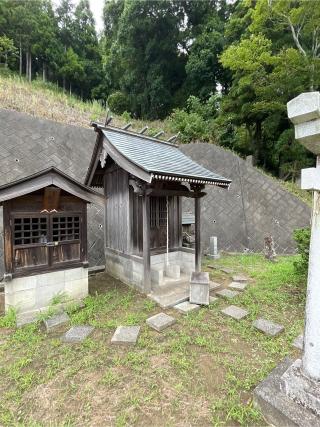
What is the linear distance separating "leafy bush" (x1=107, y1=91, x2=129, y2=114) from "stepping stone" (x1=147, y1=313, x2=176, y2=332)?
23529 mm

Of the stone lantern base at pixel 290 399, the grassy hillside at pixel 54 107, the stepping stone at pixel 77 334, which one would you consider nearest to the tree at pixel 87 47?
the grassy hillside at pixel 54 107

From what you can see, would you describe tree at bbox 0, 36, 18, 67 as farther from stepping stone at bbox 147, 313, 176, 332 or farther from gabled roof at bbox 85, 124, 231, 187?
stepping stone at bbox 147, 313, 176, 332

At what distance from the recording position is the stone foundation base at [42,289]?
16.3 feet

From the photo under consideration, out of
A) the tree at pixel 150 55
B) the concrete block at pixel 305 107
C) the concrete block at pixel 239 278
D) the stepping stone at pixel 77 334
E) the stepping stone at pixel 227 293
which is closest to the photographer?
the concrete block at pixel 305 107

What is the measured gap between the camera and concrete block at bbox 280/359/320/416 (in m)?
2.54

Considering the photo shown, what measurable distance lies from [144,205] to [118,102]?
869 inches

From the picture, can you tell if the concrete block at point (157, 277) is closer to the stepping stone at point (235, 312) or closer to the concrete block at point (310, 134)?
the stepping stone at point (235, 312)

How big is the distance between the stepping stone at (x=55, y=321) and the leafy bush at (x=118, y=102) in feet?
75.9

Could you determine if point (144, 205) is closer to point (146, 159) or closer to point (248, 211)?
point (146, 159)

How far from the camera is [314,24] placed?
12.7 meters

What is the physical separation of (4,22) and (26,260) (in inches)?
1214

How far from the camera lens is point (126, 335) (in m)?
4.25

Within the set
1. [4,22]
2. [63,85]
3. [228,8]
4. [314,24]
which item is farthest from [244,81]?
[4,22]

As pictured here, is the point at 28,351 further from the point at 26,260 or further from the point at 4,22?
the point at 4,22
